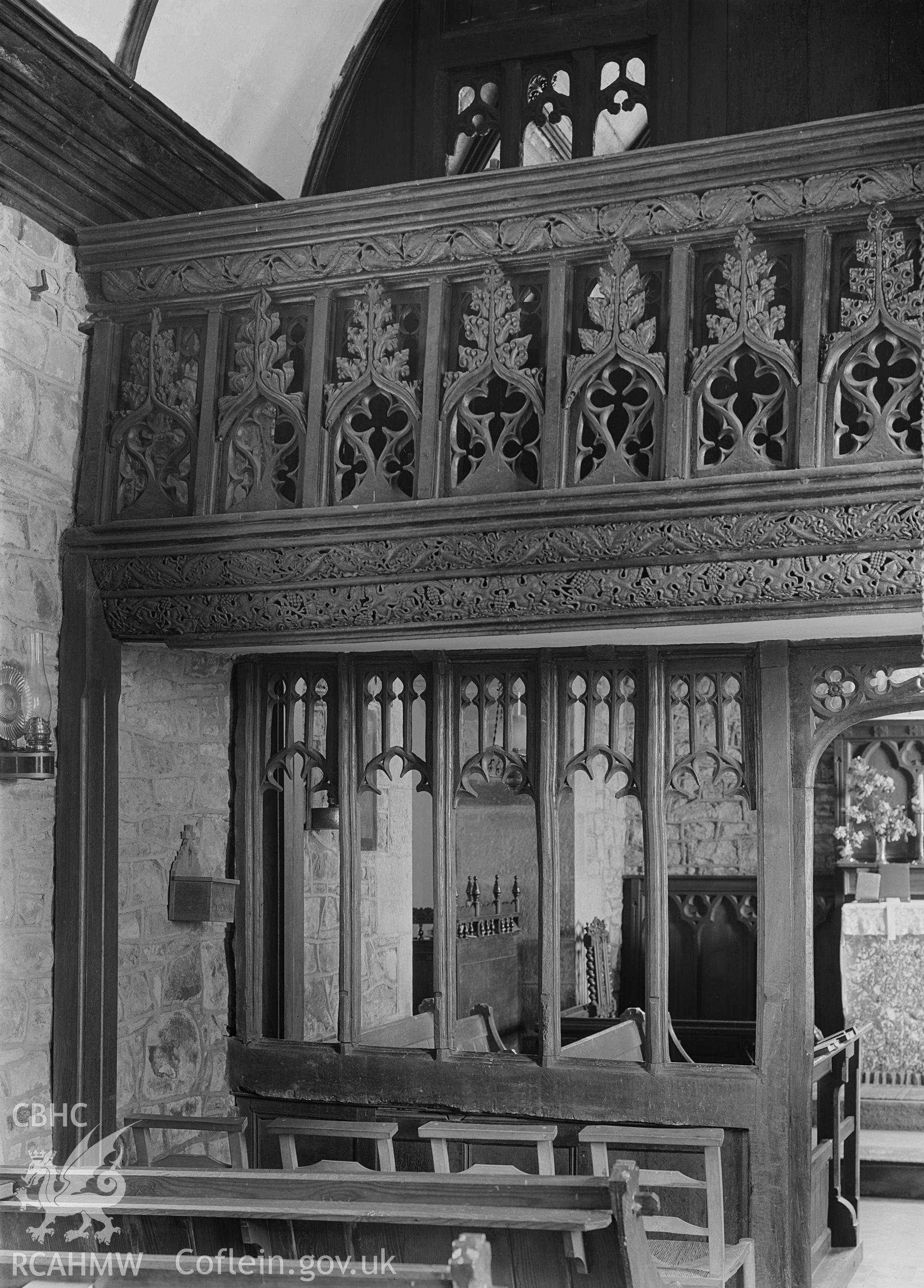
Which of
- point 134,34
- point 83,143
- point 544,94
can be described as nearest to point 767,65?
point 544,94

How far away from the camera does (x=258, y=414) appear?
14.4 feet

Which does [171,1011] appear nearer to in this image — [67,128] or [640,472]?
[640,472]

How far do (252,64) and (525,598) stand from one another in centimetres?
238

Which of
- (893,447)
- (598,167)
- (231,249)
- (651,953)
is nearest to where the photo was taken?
(893,447)

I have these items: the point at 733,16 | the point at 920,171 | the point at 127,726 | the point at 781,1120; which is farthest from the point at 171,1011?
the point at 733,16

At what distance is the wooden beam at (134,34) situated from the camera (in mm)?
4465

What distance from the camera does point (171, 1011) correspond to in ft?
16.3

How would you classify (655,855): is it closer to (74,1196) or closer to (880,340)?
(880,340)

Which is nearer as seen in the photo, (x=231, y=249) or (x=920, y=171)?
(x=920, y=171)

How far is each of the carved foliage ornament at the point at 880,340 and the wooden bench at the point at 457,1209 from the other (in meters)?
1.87

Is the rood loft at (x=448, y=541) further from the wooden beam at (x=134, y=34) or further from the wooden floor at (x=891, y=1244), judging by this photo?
the wooden floor at (x=891, y=1244)

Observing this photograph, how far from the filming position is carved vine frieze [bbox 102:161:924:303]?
12.2 ft

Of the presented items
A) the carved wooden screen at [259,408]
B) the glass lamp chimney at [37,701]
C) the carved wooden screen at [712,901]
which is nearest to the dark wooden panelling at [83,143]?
the carved wooden screen at [259,408]

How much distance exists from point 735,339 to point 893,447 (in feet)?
1.68
